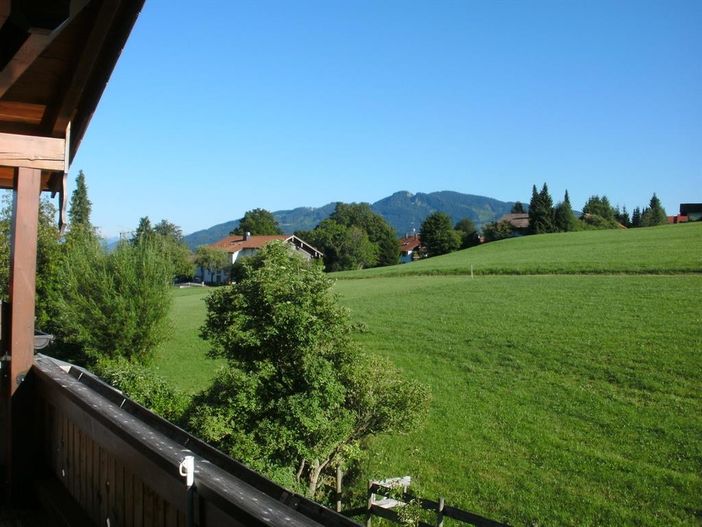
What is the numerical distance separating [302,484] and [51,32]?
35.6ft

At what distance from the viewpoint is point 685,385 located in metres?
16.3

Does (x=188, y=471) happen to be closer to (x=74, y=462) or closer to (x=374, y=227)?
(x=74, y=462)

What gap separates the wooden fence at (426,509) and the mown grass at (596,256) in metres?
26.3

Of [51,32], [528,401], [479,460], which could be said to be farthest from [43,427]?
[528,401]

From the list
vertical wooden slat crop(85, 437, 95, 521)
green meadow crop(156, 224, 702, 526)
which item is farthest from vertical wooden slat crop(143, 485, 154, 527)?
green meadow crop(156, 224, 702, 526)

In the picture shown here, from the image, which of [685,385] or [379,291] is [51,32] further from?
[379,291]

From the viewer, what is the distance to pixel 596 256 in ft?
134

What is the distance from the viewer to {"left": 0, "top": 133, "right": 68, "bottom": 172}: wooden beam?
3.79m

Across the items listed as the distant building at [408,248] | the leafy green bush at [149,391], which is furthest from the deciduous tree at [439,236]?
the leafy green bush at [149,391]

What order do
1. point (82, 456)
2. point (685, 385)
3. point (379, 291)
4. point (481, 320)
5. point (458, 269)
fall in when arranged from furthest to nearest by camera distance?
point (458, 269)
point (379, 291)
point (481, 320)
point (685, 385)
point (82, 456)

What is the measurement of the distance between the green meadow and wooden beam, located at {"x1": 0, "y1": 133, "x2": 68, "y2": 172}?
1043 centimetres

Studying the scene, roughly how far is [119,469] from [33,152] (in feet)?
7.52

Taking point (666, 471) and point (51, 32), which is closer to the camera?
point (51, 32)

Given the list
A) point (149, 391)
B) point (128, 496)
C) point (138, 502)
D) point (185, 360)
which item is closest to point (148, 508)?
point (138, 502)
